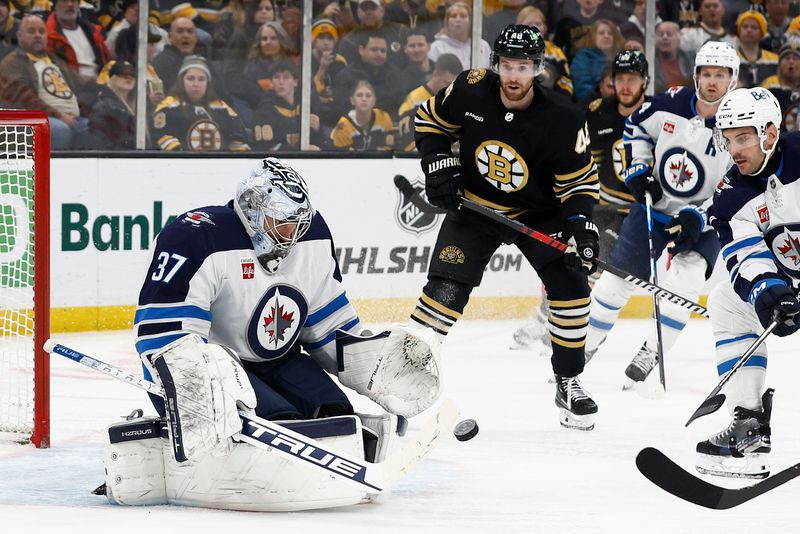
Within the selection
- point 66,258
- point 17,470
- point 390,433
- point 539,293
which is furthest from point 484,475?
point 539,293

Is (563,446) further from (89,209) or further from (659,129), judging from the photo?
(89,209)

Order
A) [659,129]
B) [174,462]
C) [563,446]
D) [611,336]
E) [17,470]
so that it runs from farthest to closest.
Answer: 1. [611,336]
2. [659,129]
3. [563,446]
4. [17,470]
5. [174,462]

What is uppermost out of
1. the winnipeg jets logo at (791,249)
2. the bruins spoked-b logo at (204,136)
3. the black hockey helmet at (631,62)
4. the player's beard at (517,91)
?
the black hockey helmet at (631,62)

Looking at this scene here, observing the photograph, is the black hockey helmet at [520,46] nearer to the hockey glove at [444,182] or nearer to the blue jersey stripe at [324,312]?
the hockey glove at [444,182]

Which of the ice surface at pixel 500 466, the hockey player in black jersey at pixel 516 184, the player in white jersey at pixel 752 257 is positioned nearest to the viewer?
the ice surface at pixel 500 466

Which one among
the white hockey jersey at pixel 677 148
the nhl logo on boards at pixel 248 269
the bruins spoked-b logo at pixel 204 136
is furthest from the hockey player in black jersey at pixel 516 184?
the bruins spoked-b logo at pixel 204 136

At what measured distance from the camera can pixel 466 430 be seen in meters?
3.63

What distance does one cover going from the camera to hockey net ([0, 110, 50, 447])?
13.0 feet

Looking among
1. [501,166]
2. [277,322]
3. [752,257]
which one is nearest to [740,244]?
[752,257]

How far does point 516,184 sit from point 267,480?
1.54 meters

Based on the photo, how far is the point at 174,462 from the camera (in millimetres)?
3250

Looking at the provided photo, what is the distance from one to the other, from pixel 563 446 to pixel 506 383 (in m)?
1.13

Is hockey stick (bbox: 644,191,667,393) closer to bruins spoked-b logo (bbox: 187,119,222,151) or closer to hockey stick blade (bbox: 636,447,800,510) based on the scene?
hockey stick blade (bbox: 636,447,800,510)

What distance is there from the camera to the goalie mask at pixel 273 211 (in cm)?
329
